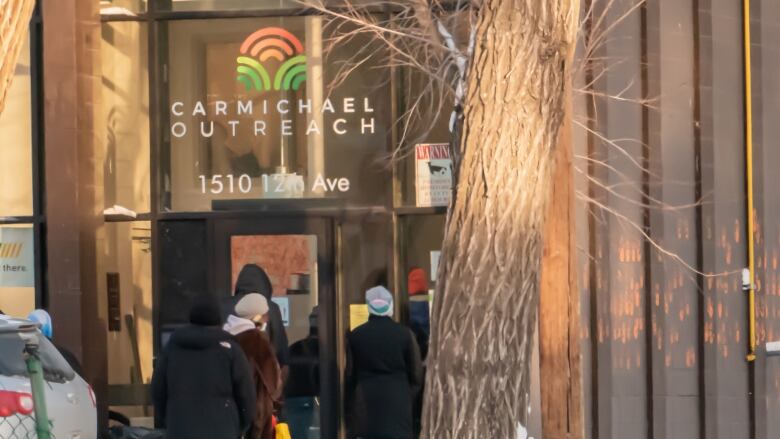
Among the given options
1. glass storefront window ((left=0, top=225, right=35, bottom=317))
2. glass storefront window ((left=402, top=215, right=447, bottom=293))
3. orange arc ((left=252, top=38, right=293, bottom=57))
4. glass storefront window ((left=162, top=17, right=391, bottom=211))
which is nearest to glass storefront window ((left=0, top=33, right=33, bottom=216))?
glass storefront window ((left=0, top=225, right=35, bottom=317))

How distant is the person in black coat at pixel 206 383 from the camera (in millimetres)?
8711

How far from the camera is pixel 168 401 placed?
29.0ft

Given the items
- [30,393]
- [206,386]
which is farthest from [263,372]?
[30,393]

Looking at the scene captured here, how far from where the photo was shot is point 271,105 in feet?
40.1

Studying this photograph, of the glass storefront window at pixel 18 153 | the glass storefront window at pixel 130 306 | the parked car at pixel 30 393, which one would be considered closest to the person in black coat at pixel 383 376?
the parked car at pixel 30 393

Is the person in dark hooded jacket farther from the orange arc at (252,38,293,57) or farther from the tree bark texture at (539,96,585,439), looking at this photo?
the tree bark texture at (539,96,585,439)

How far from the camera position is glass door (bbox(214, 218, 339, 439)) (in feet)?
39.5

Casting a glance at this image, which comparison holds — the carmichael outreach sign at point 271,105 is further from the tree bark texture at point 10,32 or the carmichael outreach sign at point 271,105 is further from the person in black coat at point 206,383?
the tree bark texture at point 10,32

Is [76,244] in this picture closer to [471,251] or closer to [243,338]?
[243,338]

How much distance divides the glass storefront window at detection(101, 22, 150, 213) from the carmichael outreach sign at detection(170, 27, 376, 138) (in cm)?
36

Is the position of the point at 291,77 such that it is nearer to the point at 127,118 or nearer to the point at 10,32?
the point at 127,118

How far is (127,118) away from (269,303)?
8.05 ft

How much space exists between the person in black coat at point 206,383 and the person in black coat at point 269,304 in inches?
45.8

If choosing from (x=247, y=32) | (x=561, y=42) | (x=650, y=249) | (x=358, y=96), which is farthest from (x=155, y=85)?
(x=561, y=42)
